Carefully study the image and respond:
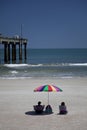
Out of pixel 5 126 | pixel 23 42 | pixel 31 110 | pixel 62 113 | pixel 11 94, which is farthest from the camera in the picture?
pixel 23 42

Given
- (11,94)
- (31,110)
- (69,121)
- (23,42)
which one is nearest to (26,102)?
(31,110)

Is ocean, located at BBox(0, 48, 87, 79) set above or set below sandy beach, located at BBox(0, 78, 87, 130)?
below

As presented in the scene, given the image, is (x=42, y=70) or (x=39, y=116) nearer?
(x=39, y=116)

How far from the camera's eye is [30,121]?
11844 millimetres

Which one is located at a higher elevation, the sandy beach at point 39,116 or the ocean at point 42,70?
the sandy beach at point 39,116

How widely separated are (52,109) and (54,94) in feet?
15.7

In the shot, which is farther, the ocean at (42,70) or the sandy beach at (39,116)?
the ocean at (42,70)

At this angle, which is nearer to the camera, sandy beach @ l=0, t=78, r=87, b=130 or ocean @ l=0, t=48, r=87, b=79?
sandy beach @ l=0, t=78, r=87, b=130

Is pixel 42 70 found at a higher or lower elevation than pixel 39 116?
lower

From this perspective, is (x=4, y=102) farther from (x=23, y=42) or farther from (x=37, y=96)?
(x=23, y=42)

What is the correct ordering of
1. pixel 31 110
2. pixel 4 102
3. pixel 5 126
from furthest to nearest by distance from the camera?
1. pixel 4 102
2. pixel 31 110
3. pixel 5 126

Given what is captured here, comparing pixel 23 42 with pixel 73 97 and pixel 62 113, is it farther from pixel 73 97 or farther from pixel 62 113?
pixel 62 113

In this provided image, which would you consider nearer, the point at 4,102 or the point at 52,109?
the point at 52,109

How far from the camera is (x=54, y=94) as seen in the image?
18.8 m
